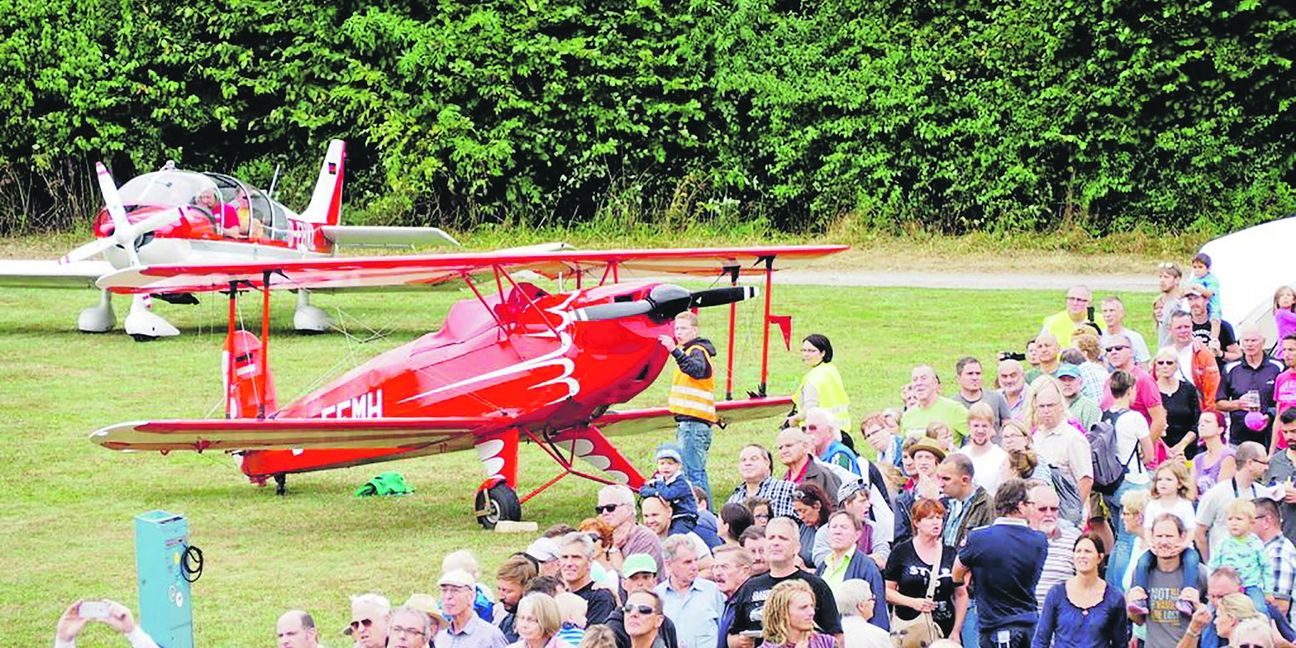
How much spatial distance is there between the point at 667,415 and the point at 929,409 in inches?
160

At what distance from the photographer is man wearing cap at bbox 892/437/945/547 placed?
928 cm

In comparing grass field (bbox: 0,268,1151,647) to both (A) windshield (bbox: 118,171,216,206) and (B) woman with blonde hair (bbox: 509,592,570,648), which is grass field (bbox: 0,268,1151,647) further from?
(B) woman with blonde hair (bbox: 509,592,570,648)

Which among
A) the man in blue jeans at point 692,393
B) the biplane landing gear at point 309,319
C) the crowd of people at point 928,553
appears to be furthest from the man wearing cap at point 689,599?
the biplane landing gear at point 309,319

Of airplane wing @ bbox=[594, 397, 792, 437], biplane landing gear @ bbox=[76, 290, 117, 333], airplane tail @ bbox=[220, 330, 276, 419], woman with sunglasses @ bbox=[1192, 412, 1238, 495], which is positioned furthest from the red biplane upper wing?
biplane landing gear @ bbox=[76, 290, 117, 333]

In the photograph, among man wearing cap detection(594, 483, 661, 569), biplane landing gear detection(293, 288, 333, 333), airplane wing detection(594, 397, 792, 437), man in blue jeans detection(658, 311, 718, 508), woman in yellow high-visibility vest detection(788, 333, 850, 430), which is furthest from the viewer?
biplane landing gear detection(293, 288, 333, 333)

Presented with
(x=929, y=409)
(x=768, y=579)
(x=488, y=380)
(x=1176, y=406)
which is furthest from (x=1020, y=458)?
(x=488, y=380)

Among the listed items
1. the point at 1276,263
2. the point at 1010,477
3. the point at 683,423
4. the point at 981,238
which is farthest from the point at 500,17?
the point at 1010,477

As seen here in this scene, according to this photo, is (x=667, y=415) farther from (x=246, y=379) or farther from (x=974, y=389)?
(x=974, y=389)

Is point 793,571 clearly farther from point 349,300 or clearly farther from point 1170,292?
point 349,300

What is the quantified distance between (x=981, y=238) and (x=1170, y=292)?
557 inches

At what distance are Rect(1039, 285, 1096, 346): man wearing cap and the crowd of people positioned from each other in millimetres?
2469

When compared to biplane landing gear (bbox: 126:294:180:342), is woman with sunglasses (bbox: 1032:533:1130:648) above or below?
above

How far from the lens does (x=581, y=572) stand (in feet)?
26.2

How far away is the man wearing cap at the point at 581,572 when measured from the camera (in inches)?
313
